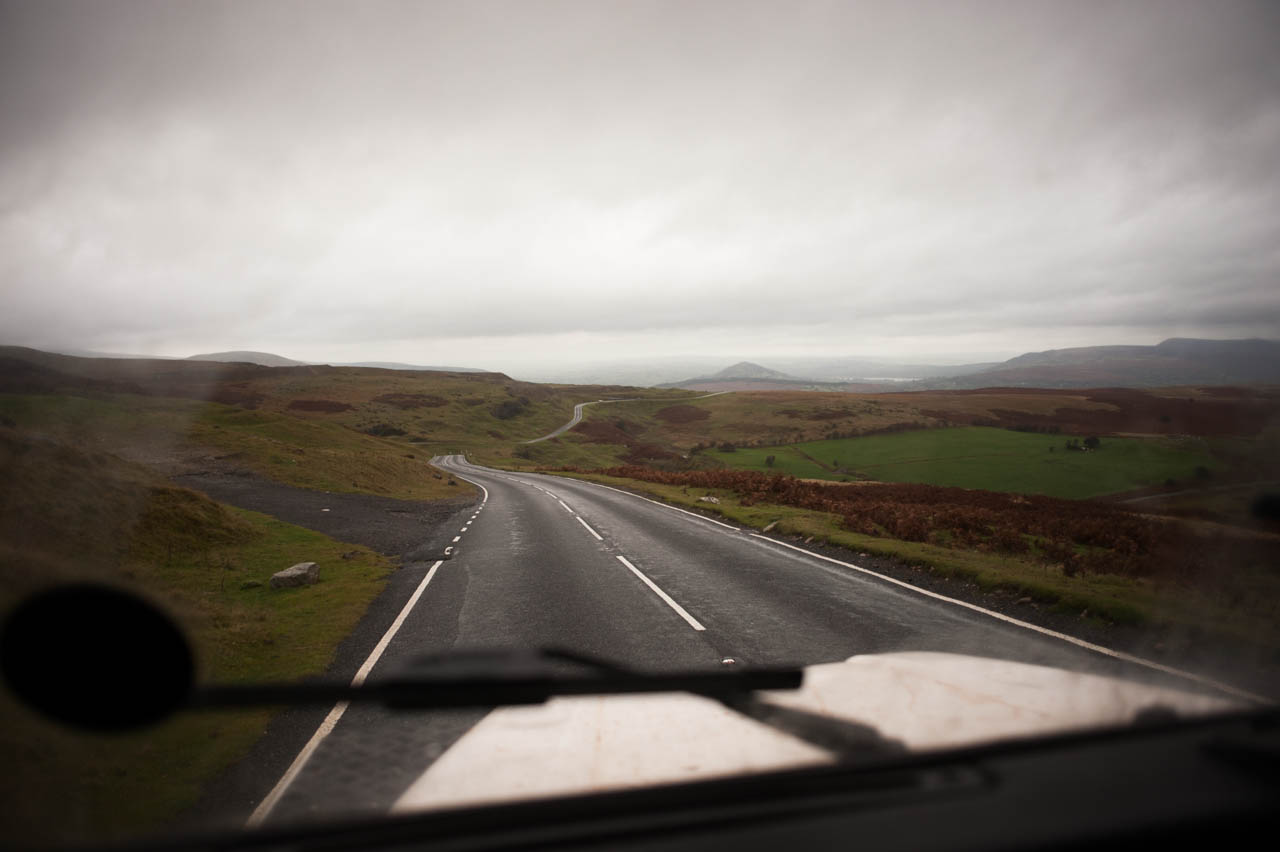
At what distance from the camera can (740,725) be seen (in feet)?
8.92

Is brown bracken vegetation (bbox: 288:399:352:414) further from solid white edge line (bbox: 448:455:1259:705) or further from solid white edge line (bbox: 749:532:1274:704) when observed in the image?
solid white edge line (bbox: 749:532:1274:704)

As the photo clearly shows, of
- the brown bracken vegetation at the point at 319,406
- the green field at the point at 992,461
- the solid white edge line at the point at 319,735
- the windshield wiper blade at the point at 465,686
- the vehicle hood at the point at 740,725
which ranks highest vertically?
the brown bracken vegetation at the point at 319,406

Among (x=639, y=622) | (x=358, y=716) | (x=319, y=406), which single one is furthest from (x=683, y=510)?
(x=319, y=406)

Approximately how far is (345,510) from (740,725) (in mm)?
21353

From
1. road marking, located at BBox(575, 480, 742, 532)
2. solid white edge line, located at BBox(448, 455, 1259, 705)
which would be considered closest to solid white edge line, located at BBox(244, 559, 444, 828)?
solid white edge line, located at BBox(448, 455, 1259, 705)

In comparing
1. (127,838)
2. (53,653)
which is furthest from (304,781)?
(53,653)

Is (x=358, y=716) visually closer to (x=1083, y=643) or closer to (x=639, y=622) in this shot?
(x=639, y=622)

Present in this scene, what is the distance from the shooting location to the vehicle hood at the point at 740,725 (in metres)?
2.35

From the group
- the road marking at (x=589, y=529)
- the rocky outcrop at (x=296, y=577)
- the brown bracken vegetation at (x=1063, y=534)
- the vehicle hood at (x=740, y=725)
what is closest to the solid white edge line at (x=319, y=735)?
the vehicle hood at (x=740, y=725)

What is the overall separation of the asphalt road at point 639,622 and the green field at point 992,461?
15.2 ft

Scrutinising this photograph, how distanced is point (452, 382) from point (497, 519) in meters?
122

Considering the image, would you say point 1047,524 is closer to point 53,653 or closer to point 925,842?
point 925,842

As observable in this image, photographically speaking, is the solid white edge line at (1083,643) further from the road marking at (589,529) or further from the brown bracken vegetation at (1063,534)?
the road marking at (589,529)

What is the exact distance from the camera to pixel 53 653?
165 centimetres
